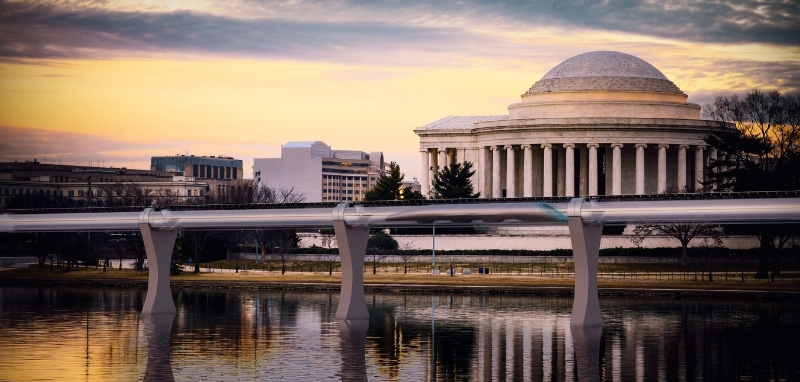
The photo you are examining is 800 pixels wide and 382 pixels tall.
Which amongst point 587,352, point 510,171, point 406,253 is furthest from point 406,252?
point 587,352

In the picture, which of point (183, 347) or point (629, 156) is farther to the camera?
point (629, 156)

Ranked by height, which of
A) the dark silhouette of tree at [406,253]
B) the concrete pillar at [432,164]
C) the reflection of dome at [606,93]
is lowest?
the dark silhouette of tree at [406,253]

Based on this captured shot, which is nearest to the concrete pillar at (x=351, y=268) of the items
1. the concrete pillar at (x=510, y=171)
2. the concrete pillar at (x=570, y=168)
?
the concrete pillar at (x=570, y=168)

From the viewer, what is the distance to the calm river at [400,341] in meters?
54.6

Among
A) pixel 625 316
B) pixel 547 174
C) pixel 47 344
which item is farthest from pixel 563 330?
pixel 547 174

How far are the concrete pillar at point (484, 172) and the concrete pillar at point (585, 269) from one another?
244 ft

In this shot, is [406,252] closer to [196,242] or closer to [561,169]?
[196,242]

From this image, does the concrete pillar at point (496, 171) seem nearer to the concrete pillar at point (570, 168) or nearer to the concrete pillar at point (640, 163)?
the concrete pillar at point (570, 168)

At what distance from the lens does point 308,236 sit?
138m

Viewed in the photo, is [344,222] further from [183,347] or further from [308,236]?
[308,236]

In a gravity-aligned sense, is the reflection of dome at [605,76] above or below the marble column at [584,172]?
above

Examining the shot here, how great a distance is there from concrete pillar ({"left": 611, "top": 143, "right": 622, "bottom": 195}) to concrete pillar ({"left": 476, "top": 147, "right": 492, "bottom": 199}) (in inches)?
602

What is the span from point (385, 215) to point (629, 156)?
70.5 meters

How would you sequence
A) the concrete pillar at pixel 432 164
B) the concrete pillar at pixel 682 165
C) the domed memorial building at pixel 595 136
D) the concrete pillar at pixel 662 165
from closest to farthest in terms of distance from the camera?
1. the domed memorial building at pixel 595 136
2. the concrete pillar at pixel 662 165
3. the concrete pillar at pixel 682 165
4. the concrete pillar at pixel 432 164
